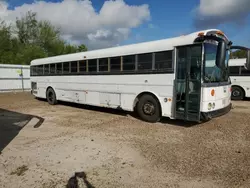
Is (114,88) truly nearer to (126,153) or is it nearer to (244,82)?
(126,153)

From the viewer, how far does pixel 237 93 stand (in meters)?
12.6

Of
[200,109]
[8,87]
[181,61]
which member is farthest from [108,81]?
[8,87]

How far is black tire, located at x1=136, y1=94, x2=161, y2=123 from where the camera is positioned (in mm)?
6793

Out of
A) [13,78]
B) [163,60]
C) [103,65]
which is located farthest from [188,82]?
[13,78]

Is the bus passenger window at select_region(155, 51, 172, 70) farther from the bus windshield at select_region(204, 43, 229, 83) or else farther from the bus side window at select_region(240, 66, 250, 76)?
the bus side window at select_region(240, 66, 250, 76)

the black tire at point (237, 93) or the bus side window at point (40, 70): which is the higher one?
the bus side window at point (40, 70)

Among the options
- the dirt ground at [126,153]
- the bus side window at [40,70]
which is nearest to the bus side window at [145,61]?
the dirt ground at [126,153]

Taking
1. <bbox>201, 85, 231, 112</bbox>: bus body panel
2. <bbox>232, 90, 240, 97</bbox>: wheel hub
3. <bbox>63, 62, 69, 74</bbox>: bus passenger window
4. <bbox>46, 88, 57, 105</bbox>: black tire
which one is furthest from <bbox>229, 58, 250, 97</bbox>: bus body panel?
<bbox>46, 88, 57, 105</bbox>: black tire

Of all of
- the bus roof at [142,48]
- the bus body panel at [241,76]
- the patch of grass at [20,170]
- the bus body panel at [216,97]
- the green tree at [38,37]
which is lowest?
the patch of grass at [20,170]

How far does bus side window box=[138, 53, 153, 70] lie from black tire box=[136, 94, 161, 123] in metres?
0.93

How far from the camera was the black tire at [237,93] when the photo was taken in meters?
12.5

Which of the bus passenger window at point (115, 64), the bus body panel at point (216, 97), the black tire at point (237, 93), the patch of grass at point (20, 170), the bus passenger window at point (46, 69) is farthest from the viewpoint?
the black tire at point (237, 93)

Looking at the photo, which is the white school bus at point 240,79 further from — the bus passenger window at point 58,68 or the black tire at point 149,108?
the bus passenger window at point 58,68

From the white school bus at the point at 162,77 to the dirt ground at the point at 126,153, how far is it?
26.9 inches
